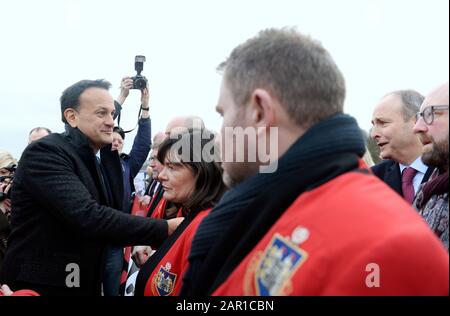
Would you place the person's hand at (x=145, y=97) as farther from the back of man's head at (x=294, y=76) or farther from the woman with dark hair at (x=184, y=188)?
the back of man's head at (x=294, y=76)

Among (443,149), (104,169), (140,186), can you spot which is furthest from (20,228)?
(140,186)

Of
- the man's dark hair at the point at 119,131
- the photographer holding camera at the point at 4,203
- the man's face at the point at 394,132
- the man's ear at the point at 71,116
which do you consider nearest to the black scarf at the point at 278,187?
the man's ear at the point at 71,116

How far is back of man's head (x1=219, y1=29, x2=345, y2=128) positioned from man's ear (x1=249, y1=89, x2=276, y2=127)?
0.02 metres

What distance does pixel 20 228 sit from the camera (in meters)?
2.77

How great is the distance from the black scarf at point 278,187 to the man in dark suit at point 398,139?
2.48 metres

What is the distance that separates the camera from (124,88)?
15.7ft

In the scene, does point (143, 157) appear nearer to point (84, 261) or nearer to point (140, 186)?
point (140, 186)

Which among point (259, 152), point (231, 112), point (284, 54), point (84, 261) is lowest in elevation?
point (84, 261)

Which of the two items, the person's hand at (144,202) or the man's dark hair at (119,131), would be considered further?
the man's dark hair at (119,131)

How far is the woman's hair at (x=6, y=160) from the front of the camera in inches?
176

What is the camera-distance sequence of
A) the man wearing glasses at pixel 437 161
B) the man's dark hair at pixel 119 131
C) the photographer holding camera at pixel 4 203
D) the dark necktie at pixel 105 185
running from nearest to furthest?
the man wearing glasses at pixel 437 161 < the dark necktie at pixel 105 185 < the photographer holding camera at pixel 4 203 < the man's dark hair at pixel 119 131

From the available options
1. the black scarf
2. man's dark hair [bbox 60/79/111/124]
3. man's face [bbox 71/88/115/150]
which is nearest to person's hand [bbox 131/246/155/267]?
man's face [bbox 71/88/115/150]
